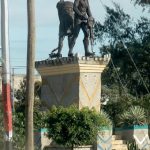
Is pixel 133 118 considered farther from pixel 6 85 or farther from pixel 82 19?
pixel 6 85

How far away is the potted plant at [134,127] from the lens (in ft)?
79.0

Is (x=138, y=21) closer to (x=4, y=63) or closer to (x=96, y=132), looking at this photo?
(x=96, y=132)

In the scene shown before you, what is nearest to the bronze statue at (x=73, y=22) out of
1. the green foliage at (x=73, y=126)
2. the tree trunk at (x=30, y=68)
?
the green foliage at (x=73, y=126)

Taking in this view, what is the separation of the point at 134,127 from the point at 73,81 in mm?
2744

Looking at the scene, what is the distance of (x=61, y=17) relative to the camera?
84.2 ft

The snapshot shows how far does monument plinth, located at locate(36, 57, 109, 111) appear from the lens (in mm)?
23953

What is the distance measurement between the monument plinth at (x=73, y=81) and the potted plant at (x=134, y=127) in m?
1.12

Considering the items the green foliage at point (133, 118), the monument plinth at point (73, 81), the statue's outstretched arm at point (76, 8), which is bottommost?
the green foliage at point (133, 118)

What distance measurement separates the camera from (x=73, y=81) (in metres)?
24.1

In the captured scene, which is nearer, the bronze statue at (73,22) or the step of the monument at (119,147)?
the step of the monument at (119,147)

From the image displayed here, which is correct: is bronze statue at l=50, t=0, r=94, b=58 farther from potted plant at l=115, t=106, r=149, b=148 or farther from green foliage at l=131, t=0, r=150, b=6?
green foliage at l=131, t=0, r=150, b=6

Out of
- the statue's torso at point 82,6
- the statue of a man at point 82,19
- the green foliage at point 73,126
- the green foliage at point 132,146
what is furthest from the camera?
the statue's torso at point 82,6

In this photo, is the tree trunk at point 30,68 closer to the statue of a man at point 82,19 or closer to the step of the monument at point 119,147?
the step of the monument at point 119,147

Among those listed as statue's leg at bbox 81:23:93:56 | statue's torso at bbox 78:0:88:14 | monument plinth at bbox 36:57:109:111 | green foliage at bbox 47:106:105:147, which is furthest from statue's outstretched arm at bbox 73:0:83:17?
green foliage at bbox 47:106:105:147
